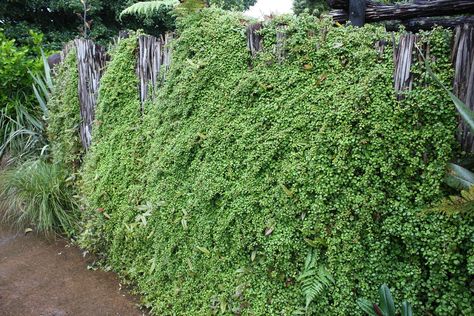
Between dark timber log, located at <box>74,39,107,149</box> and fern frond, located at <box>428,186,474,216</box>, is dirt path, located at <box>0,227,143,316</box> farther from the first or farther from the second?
fern frond, located at <box>428,186,474,216</box>

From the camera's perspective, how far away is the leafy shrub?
429 centimetres

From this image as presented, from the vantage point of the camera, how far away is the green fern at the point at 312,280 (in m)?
2.14

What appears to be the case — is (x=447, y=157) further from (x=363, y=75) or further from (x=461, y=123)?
(x=363, y=75)

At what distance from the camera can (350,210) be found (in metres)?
2.11

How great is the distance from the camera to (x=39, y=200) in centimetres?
431

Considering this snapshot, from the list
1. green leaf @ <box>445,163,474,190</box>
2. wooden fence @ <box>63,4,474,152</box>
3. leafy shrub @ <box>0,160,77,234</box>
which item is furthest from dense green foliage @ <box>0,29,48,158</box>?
green leaf @ <box>445,163,474,190</box>

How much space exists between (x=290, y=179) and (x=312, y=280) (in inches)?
22.6

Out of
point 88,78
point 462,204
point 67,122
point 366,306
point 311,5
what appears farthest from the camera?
point 311,5

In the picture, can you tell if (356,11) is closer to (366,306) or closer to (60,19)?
(366,306)

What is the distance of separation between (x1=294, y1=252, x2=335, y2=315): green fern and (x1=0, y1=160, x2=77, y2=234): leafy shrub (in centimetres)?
296

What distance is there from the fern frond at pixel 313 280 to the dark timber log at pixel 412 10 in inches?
94.2

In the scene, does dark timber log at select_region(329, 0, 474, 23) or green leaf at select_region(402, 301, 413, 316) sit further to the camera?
dark timber log at select_region(329, 0, 474, 23)

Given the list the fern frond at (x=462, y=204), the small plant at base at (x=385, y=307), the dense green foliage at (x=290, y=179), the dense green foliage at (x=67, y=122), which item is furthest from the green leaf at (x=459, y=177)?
the dense green foliage at (x=67, y=122)

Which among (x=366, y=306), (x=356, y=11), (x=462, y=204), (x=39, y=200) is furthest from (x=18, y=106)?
(x=462, y=204)
